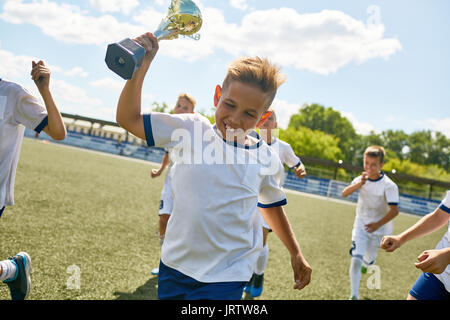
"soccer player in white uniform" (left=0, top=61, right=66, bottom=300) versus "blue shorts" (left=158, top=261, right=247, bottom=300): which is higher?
"soccer player in white uniform" (left=0, top=61, right=66, bottom=300)

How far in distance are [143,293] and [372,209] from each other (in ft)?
12.0

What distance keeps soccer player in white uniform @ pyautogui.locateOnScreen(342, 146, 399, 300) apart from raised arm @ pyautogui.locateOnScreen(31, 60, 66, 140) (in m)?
4.10

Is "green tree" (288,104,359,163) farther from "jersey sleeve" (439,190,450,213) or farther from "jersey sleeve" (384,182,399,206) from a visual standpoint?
"jersey sleeve" (439,190,450,213)

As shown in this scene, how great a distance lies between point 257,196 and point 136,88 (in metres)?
0.97

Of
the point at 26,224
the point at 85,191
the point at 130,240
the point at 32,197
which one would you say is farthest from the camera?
the point at 85,191

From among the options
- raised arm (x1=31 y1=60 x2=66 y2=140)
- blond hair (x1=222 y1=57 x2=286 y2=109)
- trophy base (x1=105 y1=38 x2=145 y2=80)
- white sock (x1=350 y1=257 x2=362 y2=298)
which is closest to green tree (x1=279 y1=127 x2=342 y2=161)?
white sock (x1=350 y1=257 x2=362 y2=298)

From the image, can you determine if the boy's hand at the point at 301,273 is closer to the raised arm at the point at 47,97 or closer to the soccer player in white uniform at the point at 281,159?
Result: the soccer player in white uniform at the point at 281,159

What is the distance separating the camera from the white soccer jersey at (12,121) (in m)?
2.52

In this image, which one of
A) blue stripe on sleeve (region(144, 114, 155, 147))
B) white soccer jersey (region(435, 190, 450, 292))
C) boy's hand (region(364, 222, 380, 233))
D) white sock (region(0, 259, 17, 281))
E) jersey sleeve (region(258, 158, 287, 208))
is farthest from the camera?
boy's hand (region(364, 222, 380, 233))

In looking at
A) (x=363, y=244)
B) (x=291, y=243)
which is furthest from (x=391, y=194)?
(x=291, y=243)

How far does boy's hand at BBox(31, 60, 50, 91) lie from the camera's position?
2.62 metres

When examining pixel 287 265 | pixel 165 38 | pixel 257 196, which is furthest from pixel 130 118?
pixel 287 265

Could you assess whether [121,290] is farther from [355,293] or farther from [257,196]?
[355,293]
